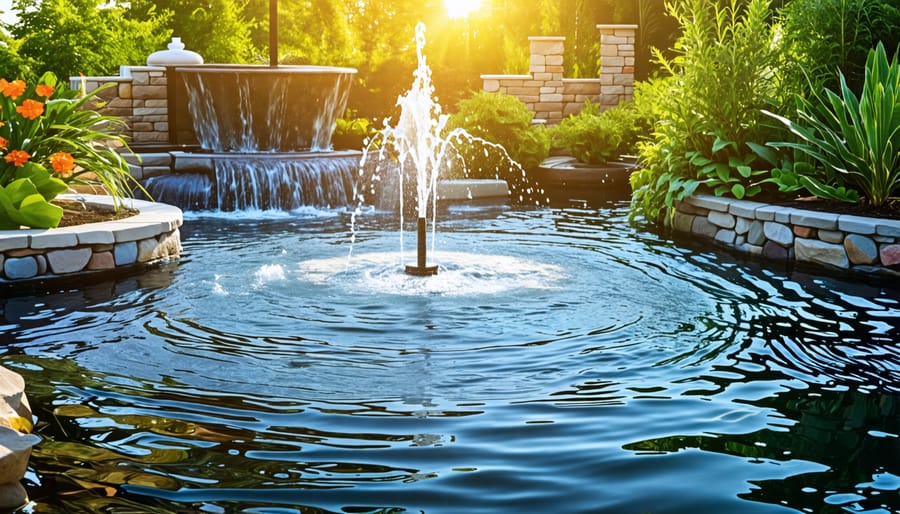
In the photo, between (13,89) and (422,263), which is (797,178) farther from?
(13,89)

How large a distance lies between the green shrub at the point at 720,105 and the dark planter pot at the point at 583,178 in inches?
136

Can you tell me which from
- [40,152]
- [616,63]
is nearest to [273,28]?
[40,152]

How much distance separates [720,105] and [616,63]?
915cm

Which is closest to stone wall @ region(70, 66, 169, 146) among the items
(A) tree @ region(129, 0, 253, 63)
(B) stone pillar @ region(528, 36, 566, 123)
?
(A) tree @ region(129, 0, 253, 63)

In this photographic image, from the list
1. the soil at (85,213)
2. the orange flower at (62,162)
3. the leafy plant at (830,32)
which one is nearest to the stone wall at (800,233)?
the leafy plant at (830,32)

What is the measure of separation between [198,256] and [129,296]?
163 cm

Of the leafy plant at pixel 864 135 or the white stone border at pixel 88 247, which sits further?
the leafy plant at pixel 864 135

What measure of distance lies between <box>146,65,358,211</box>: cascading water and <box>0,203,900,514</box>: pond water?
13.8ft

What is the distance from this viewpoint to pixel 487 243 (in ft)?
28.5

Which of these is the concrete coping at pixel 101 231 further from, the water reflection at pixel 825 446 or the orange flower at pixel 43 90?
the water reflection at pixel 825 446

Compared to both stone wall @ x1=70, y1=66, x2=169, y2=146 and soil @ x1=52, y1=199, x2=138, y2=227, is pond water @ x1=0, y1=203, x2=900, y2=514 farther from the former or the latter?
stone wall @ x1=70, y1=66, x2=169, y2=146

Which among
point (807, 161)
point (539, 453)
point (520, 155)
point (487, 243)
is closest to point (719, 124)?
point (807, 161)

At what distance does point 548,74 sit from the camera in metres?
17.8

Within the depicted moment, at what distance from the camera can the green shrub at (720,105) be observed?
884 cm
